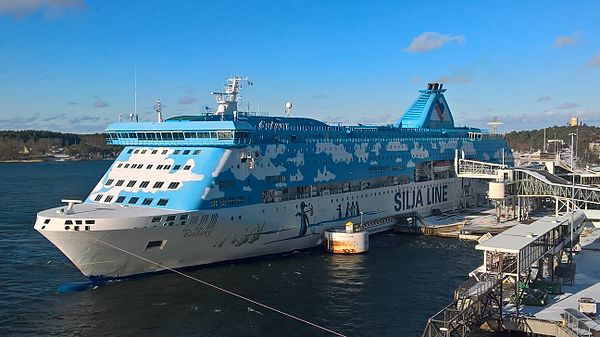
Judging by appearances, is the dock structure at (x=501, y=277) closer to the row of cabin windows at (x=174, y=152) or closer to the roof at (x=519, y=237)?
the roof at (x=519, y=237)

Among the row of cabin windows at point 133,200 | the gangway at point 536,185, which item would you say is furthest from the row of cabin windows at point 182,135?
the gangway at point 536,185

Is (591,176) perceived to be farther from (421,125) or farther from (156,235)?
(156,235)

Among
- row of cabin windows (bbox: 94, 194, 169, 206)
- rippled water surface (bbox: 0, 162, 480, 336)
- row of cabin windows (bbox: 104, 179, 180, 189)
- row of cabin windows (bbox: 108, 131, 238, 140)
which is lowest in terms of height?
rippled water surface (bbox: 0, 162, 480, 336)

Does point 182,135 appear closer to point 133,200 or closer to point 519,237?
point 133,200

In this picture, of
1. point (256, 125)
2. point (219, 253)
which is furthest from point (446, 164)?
point (219, 253)

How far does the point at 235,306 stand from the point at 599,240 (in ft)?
86.7

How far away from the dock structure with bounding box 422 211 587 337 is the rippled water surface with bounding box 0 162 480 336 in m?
2.67

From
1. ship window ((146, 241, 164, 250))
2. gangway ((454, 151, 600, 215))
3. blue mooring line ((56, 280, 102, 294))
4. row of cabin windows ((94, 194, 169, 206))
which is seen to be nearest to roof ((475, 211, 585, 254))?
gangway ((454, 151, 600, 215))

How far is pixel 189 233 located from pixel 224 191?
3.54 metres

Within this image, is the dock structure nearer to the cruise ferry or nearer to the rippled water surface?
the rippled water surface

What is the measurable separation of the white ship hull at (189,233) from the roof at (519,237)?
46.7 ft

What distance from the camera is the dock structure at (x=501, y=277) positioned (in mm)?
21172

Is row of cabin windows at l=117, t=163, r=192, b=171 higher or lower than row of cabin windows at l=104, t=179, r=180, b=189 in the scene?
higher

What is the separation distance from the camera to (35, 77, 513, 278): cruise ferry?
2825 cm
